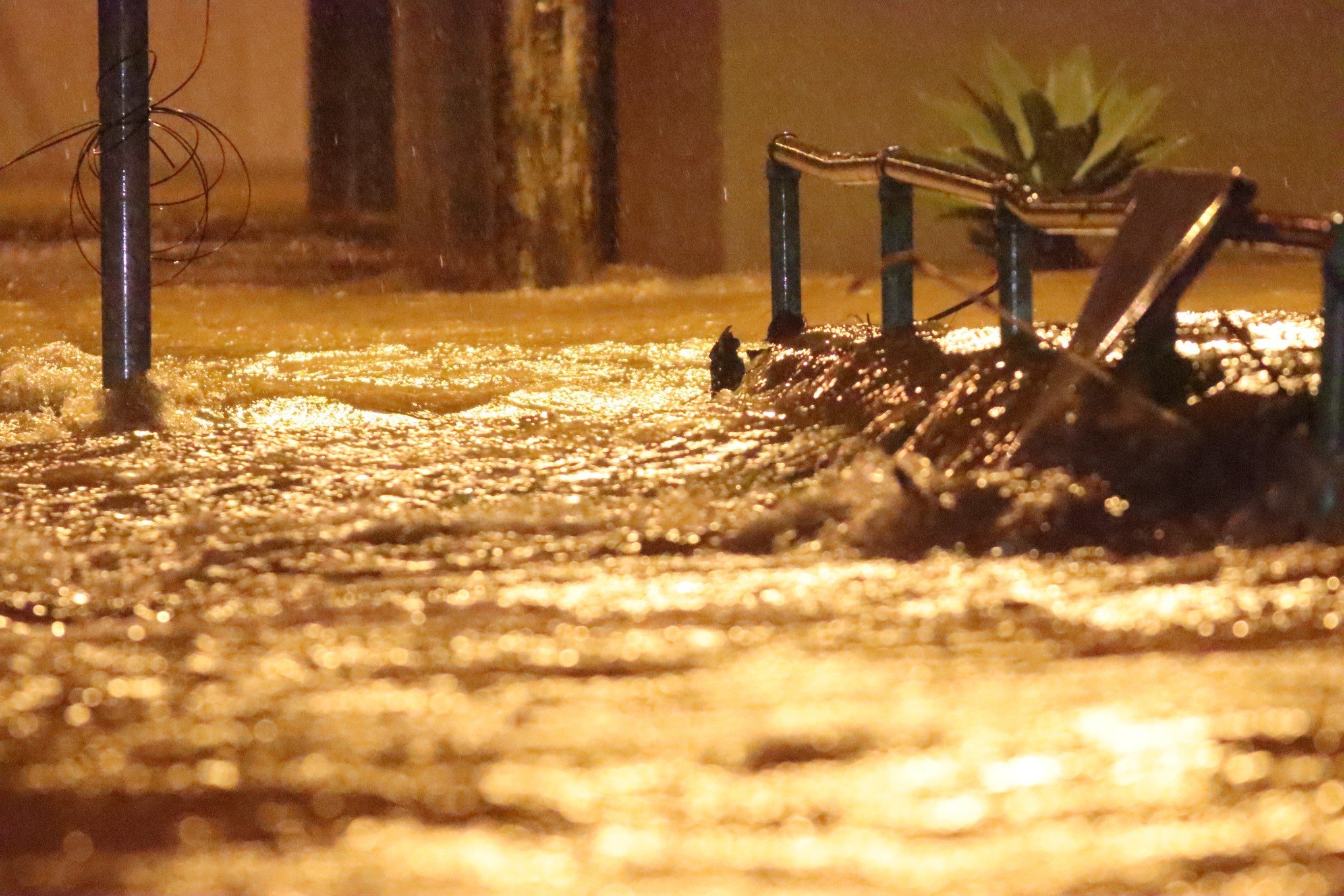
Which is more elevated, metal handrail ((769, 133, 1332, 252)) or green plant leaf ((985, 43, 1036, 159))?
green plant leaf ((985, 43, 1036, 159))

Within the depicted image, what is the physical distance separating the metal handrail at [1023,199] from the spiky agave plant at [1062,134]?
5.20 m

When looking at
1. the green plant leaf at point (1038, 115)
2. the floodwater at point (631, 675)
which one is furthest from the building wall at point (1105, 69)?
the floodwater at point (631, 675)

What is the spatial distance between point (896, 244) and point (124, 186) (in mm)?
2805

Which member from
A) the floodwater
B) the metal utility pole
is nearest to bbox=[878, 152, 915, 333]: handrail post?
the floodwater

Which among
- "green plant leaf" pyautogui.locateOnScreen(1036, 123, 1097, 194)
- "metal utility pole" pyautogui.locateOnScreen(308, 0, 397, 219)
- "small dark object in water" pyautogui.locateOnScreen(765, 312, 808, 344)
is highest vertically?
"metal utility pole" pyautogui.locateOnScreen(308, 0, 397, 219)

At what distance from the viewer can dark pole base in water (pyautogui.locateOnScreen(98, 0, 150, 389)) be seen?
20.4 ft

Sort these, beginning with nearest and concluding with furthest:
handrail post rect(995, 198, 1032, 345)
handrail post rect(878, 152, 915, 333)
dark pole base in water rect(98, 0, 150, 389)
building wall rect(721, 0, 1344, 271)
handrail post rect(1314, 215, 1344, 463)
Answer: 1. handrail post rect(1314, 215, 1344, 463)
2. handrail post rect(995, 198, 1032, 345)
3. handrail post rect(878, 152, 915, 333)
4. dark pole base in water rect(98, 0, 150, 389)
5. building wall rect(721, 0, 1344, 271)

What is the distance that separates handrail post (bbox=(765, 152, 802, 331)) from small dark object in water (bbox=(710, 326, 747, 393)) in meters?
0.40

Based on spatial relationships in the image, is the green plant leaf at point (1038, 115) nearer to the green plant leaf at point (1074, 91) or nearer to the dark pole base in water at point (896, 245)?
the green plant leaf at point (1074, 91)

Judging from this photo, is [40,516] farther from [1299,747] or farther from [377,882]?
[1299,747]

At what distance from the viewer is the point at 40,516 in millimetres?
4609

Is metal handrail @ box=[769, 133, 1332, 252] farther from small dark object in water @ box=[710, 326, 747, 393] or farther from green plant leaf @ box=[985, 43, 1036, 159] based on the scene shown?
green plant leaf @ box=[985, 43, 1036, 159]

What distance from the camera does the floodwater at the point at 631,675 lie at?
99.0 inches

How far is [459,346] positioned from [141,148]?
2.73m
